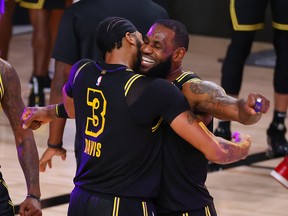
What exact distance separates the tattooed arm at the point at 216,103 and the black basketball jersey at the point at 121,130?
127 mm

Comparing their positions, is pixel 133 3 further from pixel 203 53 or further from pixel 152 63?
pixel 203 53

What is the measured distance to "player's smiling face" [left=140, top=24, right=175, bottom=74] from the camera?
141 inches

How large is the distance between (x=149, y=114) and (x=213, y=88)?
28cm

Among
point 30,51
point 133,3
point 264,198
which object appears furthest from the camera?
point 30,51

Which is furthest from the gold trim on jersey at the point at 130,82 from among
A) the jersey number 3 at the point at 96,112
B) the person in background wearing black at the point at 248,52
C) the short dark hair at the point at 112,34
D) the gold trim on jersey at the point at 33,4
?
the gold trim on jersey at the point at 33,4

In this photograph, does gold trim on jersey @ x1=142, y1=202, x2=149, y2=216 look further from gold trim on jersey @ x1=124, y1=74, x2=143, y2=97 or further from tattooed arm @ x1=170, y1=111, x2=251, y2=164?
gold trim on jersey @ x1=124, y1=74, x2=143, y2=97

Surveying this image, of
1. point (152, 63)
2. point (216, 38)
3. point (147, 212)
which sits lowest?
point (216, 38)

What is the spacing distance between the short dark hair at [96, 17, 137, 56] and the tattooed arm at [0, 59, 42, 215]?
0.37 meters

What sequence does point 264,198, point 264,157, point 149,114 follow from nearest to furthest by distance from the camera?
point 149,114 < point 264,198 < point 264,157

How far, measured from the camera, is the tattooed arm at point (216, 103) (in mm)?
3285

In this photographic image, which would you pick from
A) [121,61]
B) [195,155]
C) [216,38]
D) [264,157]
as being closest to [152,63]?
[121,61]

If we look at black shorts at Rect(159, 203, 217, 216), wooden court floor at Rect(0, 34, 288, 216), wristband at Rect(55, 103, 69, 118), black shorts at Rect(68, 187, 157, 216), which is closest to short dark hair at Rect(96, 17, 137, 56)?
wristband at Rect(55, 103, 69, 118)

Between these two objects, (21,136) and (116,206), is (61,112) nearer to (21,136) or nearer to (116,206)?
(21,136)

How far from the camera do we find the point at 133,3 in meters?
4.63
